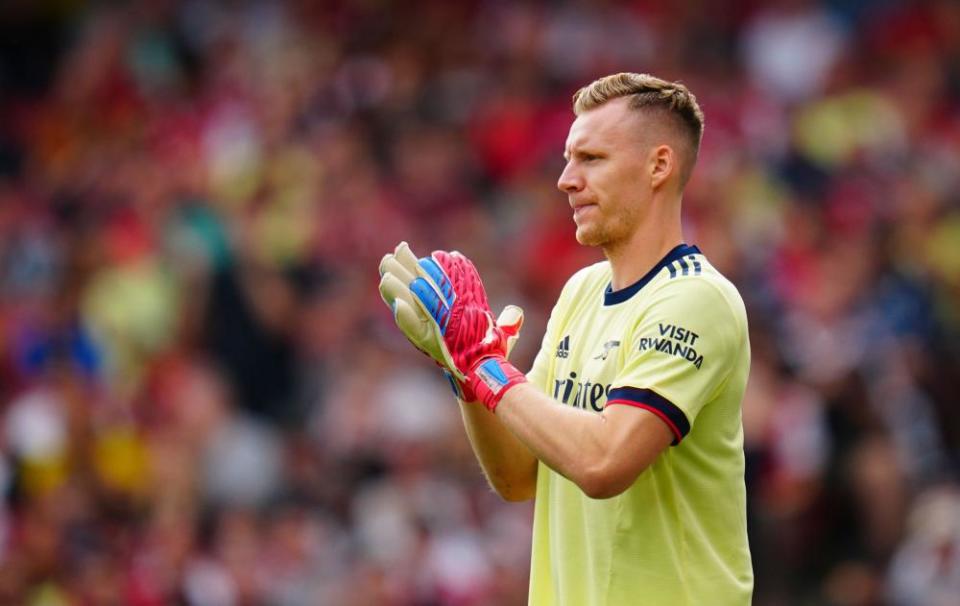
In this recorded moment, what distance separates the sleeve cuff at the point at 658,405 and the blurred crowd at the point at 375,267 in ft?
13.9

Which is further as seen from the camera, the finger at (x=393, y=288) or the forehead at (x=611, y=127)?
the forehead at (x=611, y=127)

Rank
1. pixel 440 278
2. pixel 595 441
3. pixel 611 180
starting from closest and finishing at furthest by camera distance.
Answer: pixel 595 441
pixel 440 278
pixel 611 180

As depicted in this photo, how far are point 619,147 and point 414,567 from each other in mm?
5155

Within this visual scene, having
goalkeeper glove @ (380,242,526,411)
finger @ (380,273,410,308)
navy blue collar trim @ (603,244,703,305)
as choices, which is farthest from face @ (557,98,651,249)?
finger @ (380,273,410,308)

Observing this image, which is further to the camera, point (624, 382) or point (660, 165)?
point (660, 165)

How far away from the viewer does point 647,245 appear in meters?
4.45

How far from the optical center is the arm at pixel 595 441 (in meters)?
3.99

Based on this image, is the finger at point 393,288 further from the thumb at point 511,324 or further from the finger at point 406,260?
the thumb at point 511,324

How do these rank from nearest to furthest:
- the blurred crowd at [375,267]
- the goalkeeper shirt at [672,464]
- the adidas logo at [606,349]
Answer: the goalkeeper shirt at [672,464]
the adidas logo at [606,349]
the blurred crowd at [375,267]

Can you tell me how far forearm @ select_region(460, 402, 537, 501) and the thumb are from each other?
0.20 m

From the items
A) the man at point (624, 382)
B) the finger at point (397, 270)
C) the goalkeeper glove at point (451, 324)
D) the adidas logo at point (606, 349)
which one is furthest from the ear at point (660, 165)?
the finger at point (397, 270)

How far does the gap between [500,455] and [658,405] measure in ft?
2.28

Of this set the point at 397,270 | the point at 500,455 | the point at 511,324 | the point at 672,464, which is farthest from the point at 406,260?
the point at 672,464

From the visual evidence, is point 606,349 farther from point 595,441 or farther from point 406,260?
point 406,260
